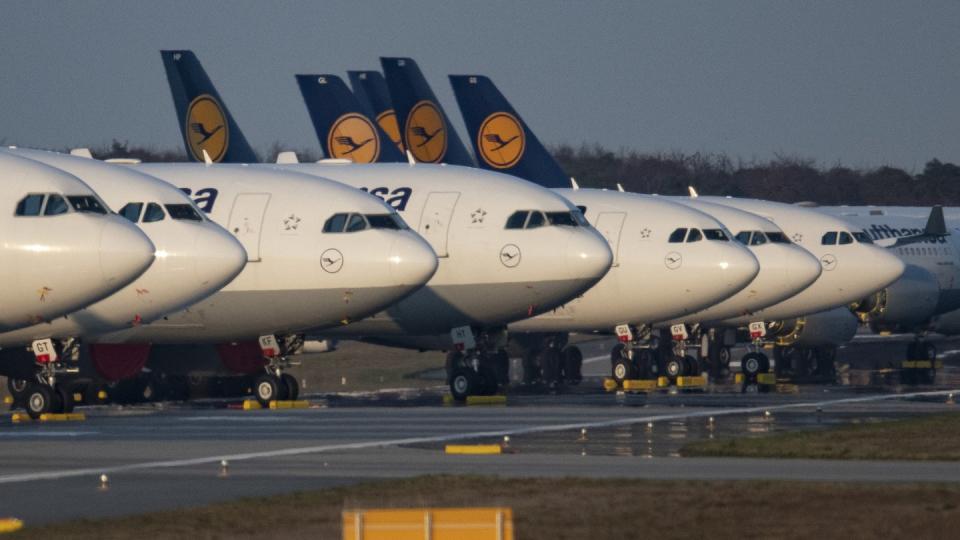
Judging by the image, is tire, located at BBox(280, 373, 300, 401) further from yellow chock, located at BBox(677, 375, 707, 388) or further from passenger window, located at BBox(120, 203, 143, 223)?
yellow chock, located at BBox(677, 375, 707, 388)

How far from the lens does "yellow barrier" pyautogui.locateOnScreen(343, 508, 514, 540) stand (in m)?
14.5

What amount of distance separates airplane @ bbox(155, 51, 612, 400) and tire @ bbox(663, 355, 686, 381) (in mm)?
9124

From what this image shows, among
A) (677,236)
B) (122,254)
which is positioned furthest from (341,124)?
(122,254)

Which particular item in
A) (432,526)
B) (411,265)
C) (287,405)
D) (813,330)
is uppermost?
(411,265)

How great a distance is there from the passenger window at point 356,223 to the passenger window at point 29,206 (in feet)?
32.6

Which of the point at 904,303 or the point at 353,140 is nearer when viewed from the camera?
the point at 353,140

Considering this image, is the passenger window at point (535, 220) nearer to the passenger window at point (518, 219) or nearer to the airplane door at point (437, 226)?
the passenger window at point (518, 219)

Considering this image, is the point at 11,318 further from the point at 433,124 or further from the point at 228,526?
the point at 433,124

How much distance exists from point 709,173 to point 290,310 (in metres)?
104

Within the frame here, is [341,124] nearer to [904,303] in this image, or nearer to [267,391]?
[267,391]

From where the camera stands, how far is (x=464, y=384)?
1841 inches

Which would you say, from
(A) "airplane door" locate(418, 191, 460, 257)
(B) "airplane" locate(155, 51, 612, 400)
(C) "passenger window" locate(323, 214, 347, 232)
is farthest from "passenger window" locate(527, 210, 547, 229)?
(C) "passenger window" locate(323, 214, 347, 232)

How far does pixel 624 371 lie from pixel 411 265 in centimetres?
1239

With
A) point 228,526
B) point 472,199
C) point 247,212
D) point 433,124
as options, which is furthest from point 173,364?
point 228,526
